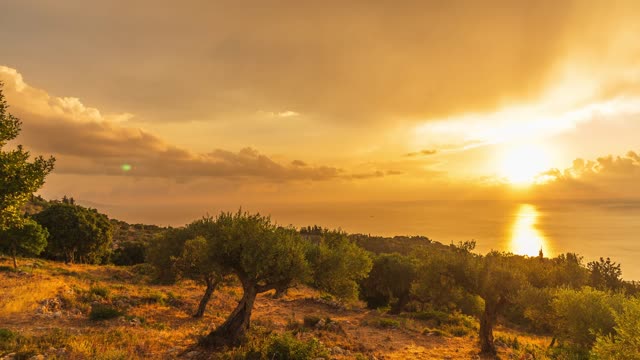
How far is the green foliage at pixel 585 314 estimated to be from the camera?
25.3m

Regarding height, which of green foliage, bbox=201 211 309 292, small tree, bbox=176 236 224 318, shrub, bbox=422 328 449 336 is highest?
green foliage, bbox=201 211 309 292

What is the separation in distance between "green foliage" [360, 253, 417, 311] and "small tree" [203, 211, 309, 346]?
39.9 meters

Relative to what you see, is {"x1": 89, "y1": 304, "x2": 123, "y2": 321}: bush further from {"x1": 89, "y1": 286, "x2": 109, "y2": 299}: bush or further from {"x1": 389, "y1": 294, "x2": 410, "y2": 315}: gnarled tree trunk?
{"x1": 389, "y1": 294, "x2": 410, "y2": 315}: gnarled tree trunk

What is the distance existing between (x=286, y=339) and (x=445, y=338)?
2425 cm

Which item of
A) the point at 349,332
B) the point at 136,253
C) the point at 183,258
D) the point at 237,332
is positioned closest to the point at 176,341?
the point at 237,332

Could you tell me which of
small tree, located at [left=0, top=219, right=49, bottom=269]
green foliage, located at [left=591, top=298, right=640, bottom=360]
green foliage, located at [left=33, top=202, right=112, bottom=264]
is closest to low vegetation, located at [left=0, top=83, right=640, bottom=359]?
green foliage, located at [left=591, top=298, right=640, bottom=360]

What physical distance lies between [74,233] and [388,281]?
67.0 m

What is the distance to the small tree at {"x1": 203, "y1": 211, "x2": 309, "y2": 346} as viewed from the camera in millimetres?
23969

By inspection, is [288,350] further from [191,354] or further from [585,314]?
[585,314]

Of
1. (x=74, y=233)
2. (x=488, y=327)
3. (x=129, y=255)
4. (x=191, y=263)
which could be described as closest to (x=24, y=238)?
(x=74, y=233)

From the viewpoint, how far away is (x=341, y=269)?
28859 millimetres

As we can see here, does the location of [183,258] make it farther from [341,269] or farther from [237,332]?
[341,269]

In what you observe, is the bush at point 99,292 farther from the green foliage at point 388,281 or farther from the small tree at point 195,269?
the green foliage at point 388,281

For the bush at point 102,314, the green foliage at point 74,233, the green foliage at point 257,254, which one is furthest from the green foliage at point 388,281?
the green foliage at point 74,233
